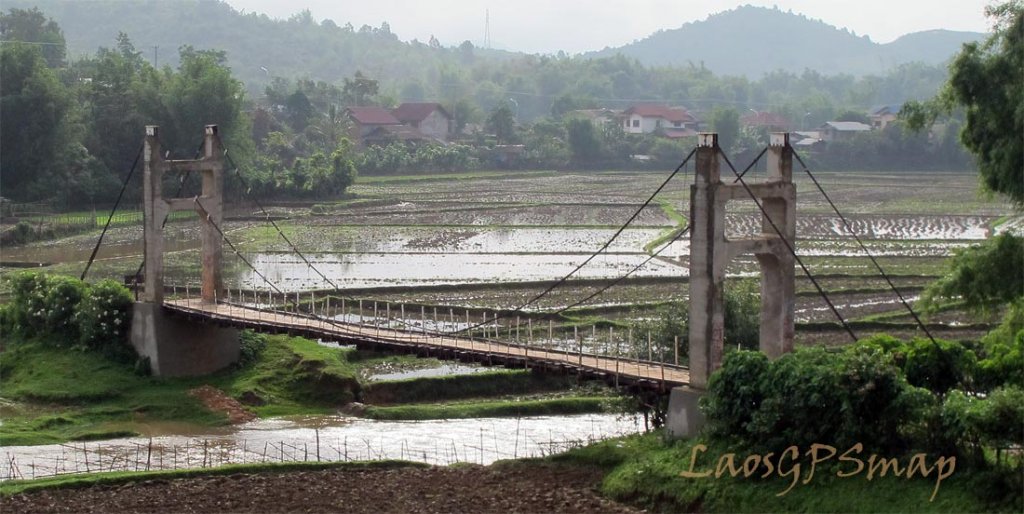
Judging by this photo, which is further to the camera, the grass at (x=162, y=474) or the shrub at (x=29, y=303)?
the shrub at (x=29, y=303)

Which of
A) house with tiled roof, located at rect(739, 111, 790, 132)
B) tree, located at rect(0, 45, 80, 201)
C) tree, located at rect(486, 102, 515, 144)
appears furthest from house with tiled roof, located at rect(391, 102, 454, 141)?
tree, located at rect(0, 45, 80, 201)

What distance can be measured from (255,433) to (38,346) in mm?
6309

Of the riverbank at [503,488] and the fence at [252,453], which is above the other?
the riverbank at [503,488]

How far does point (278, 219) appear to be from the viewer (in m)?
55.9

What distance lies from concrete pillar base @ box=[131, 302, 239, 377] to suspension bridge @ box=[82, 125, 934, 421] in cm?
2

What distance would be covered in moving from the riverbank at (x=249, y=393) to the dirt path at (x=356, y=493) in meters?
3.98

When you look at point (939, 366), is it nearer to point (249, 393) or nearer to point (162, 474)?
point (162, 474)

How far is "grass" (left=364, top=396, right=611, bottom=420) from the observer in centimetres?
2539

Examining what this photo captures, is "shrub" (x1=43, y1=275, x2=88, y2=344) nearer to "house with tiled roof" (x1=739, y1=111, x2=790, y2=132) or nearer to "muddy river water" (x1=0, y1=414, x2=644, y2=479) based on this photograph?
"muddy river water" (x1=0, y1=414, x2=644, y2=479)

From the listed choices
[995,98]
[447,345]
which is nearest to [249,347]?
[447,345]

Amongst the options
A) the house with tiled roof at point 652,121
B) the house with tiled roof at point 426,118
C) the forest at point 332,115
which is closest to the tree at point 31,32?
the forest at point 332,115

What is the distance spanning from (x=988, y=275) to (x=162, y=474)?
13.0 metres

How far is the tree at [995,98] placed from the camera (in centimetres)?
2103

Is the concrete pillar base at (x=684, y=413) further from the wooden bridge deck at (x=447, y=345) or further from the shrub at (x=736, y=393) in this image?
the shrub at (x=736, y=393)
